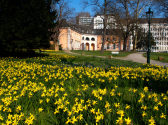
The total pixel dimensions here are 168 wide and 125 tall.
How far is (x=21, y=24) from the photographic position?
10.3 meters

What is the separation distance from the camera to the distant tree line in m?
9.94

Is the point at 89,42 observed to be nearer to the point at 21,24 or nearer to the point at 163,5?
the point at 163,5

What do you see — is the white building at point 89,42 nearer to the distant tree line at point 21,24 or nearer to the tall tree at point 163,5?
the tall tree at point 163,5

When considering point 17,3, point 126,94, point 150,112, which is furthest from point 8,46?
point 150,112

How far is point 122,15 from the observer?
91.2 feet

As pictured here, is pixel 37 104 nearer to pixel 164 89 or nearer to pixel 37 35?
pixel 164 89

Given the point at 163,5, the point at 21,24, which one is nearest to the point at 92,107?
the point at 21,24

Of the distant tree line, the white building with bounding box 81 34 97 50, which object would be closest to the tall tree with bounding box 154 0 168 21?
the distant tree line

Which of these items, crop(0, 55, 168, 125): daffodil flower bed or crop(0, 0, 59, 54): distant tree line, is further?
crop(0, 0, 59, 54): distant tree line

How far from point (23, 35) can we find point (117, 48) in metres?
54.8

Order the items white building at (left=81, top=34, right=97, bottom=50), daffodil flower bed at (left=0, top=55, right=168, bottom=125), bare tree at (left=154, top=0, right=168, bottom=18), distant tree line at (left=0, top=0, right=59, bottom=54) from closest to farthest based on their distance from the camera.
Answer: daffodil flower bed at (left=0, top=55, right=168, bottom=125) → distant tree line at (left=0, top=0, right=59, bottom=54) → bare tree at (left=154, top=0, right=168, bottom=18) → white building at (left=81, top=34, right=97, bottom=50)

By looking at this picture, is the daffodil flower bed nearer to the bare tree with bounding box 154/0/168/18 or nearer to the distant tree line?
the distant tree line

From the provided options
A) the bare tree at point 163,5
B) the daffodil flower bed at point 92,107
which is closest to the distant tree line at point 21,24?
the daffodil flower bed at point 92,107

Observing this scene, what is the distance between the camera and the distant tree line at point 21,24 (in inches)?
391
